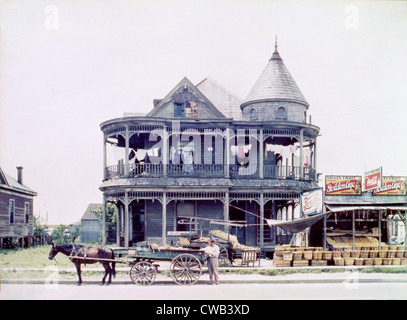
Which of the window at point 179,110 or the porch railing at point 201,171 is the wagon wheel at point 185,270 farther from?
the window at point 179,110

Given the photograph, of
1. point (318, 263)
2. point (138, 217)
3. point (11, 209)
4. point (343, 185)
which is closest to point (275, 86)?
point (343, 185)

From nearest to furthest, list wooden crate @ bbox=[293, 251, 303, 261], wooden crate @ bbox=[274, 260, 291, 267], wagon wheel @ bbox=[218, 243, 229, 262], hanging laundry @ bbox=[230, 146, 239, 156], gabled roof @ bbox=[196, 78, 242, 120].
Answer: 1. wagon wheel @ bbox=[218, 243, 229, 262]
2. wooden crate @ bbox=[274, 260, 291, 267]
3. wooden crate @ bbox=[293, 251, 303, 261]
4. hanging laundry @ bbox=[230, 146, 239, 156]
5. gabled roof @ bbox=[196, 78, 242, 120]

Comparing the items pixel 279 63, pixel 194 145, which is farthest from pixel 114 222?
pixel 279 63

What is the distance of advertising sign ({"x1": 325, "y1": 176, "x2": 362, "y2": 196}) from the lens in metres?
21.5

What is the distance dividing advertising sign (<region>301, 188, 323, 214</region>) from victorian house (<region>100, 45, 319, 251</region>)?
1428 mm

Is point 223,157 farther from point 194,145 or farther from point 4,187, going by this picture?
point 4,187

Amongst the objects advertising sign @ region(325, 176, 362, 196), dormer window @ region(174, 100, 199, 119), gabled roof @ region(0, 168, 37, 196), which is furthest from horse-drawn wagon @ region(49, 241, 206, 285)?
gabled roof @ region(0, 168, 37, 196)

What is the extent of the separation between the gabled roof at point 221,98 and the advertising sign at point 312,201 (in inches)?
288

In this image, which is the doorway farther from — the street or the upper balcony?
the street

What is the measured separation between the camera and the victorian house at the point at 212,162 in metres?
22.7

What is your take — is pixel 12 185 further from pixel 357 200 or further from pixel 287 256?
pixel 357 200

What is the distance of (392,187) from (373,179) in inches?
43.3

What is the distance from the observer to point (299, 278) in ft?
53.5
